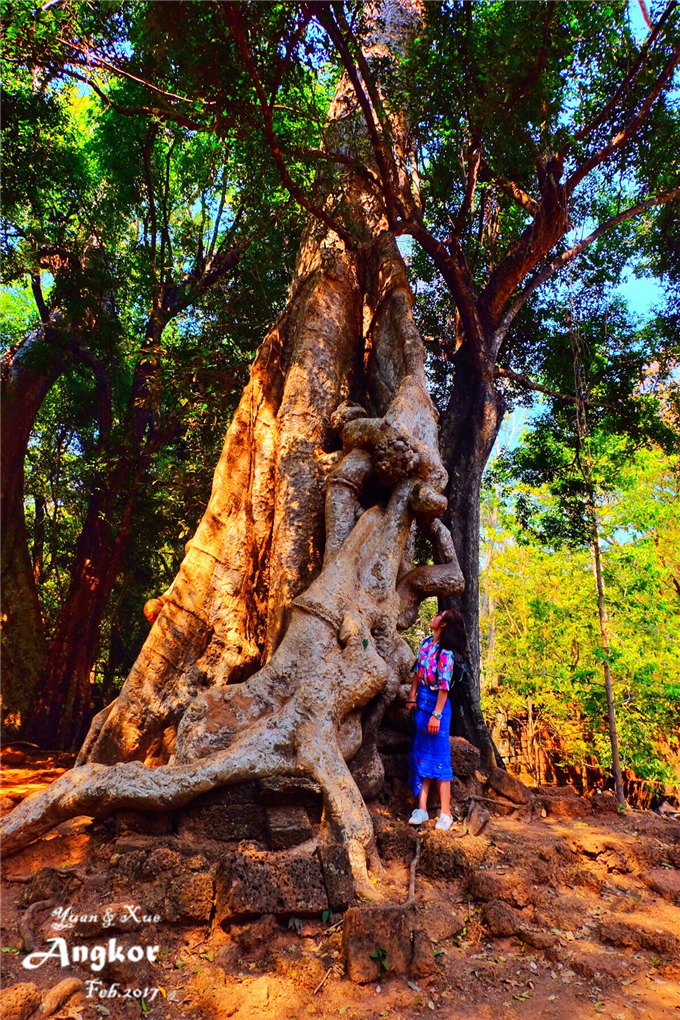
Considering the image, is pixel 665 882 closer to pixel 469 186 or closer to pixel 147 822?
pixel 147 822

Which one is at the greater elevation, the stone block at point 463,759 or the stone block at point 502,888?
the stone block at point 463,759

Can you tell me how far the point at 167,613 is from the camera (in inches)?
179

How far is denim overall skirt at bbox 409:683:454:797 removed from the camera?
3885 millimetres

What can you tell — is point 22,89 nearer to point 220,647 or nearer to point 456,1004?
point 220,647

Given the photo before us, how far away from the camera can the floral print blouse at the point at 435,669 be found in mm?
3955

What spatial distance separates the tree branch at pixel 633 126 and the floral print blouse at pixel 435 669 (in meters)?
4.62

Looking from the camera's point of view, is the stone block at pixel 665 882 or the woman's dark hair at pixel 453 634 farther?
the woman's dark hair at pixel 453 634

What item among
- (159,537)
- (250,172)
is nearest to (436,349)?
(250,172)

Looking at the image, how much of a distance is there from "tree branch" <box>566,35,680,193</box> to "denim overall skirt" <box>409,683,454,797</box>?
194 inches

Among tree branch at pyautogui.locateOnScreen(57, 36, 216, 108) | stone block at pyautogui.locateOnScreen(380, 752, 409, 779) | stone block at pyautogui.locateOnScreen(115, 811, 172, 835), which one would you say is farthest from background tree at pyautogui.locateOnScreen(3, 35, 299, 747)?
stone block at pyautogui.locateOnScreen(115, 811, 172, 835)

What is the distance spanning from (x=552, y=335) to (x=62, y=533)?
29.4 ft

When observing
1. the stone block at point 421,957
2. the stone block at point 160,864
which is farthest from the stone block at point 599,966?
the stone block at point 160,864

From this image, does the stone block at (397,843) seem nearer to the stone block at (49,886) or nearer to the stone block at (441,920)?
the stone block at (441,920)

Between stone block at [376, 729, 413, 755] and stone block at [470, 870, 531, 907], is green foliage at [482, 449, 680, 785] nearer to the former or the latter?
stone block at [376, 729, 413, 755]
